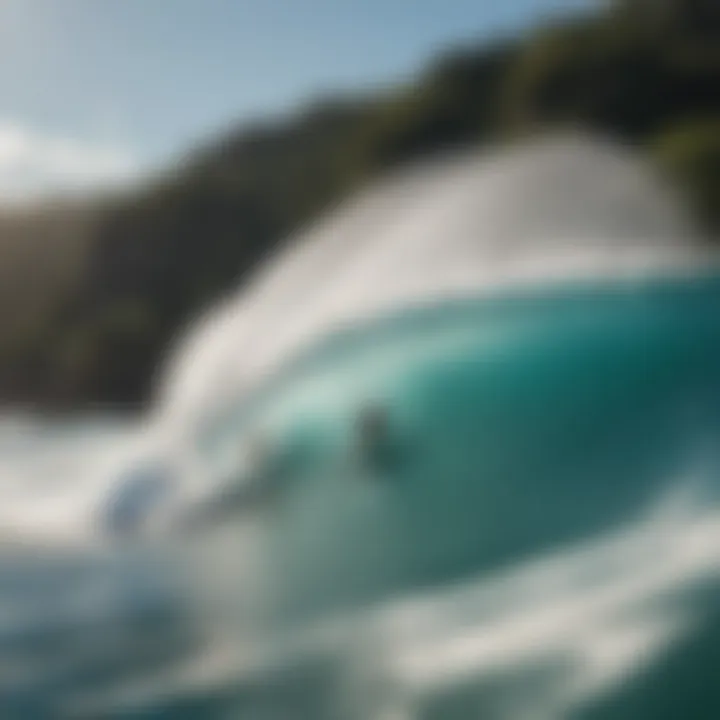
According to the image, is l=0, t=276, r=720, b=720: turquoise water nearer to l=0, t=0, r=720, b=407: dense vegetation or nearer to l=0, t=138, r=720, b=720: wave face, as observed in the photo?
l=0, t=138, r=720, b=720: wave face

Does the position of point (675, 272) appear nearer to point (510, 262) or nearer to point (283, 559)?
point (510, 262)

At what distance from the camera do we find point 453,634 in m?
0.93

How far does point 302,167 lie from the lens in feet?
3.34

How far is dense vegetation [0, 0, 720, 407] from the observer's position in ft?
3.26

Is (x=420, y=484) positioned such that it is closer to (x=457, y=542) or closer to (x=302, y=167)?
(x=457, y=542)

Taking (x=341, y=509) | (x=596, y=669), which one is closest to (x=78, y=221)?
(x=341, y=509)

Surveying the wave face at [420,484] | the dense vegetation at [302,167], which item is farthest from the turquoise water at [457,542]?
the dense vegetation at [302,167]

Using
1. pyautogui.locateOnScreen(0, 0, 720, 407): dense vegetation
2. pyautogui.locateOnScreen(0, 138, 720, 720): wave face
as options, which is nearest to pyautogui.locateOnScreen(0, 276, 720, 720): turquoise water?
pyautogui.locateOnScreen(0, 138, 720, 720): wave face

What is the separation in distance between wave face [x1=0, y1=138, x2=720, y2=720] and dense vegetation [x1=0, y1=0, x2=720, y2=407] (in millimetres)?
31

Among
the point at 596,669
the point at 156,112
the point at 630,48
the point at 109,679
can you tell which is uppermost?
the point at 156,112

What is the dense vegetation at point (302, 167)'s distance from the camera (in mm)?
994

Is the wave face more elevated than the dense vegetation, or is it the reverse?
the dense vegetation

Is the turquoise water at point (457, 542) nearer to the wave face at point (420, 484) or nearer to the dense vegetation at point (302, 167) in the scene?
the wave face at point (420, 484)

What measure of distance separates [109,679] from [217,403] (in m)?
0.24
